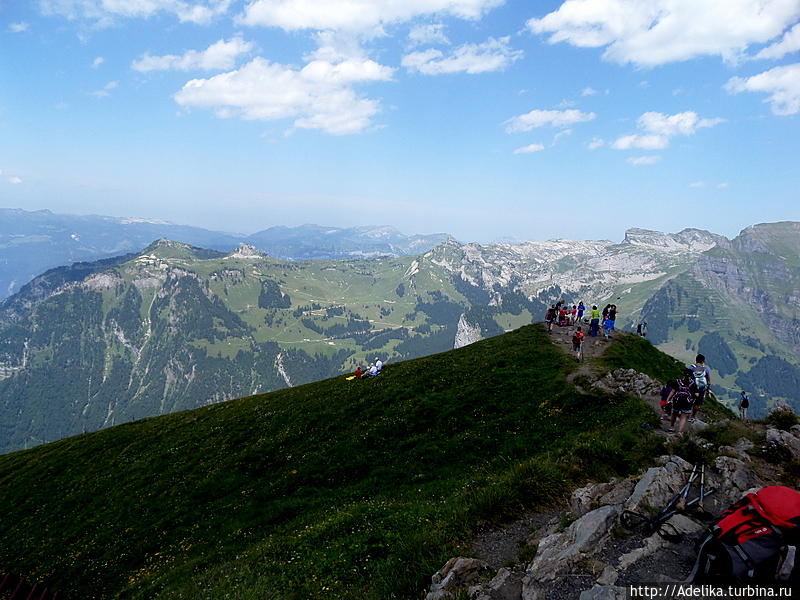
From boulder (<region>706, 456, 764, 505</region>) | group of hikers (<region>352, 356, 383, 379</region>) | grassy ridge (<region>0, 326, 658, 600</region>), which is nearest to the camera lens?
boulder (<region>706, 456, 764, 505</region>)

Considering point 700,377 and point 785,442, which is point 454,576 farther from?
point 700,377

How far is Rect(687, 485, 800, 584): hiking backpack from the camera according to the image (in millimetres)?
7562

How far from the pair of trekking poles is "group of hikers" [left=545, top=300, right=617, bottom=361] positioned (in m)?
26.5

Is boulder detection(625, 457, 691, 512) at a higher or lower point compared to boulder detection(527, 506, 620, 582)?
higher

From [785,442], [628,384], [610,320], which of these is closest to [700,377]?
[628,384]

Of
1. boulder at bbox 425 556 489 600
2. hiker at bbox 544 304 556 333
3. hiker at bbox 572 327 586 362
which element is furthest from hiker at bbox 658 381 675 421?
hiker at bbox 544 304 556 333

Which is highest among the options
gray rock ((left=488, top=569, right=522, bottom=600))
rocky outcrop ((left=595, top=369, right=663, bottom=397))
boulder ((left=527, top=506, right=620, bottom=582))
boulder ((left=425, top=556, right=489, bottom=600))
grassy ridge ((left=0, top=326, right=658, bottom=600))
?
boulder ((left=527, top=506, right=620, bottom=582))

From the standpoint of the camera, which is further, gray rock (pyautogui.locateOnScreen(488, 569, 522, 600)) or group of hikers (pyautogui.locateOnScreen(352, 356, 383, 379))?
group of hikers (pyautogui.locateOnScreen(352, 356, 383, 379))

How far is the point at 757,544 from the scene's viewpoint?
782 cm

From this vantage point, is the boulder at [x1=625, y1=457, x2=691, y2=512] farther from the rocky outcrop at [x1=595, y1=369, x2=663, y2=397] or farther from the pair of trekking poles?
the rocky outcrop at [x1=595, y1=369, x2=663, y2=397]

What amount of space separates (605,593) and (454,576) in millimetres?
4034

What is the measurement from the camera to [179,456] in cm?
3575

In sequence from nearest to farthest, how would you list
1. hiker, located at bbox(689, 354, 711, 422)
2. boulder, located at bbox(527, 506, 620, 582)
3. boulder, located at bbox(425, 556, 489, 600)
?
boulder, located at bbox(527, 506, 620, 582) < boulder, located at bbox(425, 556, 489, 600) < hiker, located at bbox(689, 354, 711, 422)

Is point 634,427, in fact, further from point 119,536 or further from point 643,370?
point 119,536
